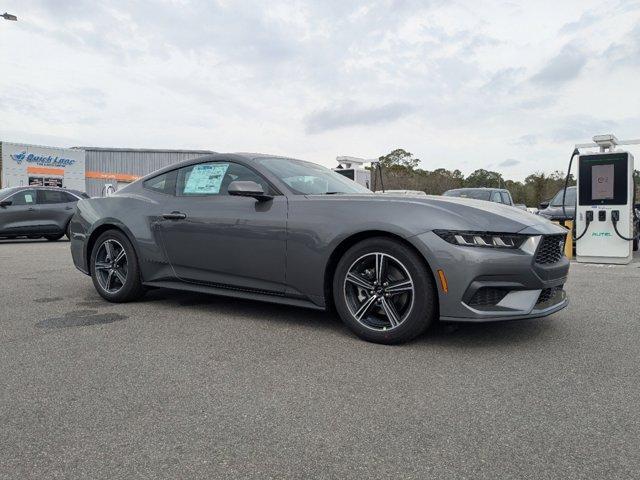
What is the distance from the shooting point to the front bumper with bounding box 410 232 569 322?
3424 mm

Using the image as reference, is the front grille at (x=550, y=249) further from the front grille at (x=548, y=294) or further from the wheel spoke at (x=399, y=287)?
the wheel spoke at (x=399, y=287)

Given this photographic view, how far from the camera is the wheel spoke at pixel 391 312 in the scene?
3627 millimetres

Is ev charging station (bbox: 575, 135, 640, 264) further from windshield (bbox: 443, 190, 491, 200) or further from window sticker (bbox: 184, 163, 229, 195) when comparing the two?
window sticker (bbox: 184, 163, 229, 195)

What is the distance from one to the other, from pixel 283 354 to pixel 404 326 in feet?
2.64

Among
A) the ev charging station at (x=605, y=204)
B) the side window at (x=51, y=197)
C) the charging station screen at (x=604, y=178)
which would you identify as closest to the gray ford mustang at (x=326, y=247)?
the ev charging station at (x=605, y=204)

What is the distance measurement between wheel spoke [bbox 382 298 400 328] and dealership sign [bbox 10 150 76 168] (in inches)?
1205

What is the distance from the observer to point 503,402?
8.80 ft

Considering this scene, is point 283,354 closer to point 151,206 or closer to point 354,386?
point 354,386

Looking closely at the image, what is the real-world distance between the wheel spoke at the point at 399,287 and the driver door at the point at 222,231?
883 mm

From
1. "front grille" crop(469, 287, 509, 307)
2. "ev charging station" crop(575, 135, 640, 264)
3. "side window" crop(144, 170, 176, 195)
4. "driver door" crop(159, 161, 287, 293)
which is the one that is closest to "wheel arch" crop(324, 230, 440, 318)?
"front grille" crop(469, 287, 509, 307)

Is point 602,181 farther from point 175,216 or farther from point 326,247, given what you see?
point 175,216

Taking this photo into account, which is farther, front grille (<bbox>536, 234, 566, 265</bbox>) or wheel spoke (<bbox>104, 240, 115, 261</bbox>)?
wheel spoke (<bbox>104, 240, 115, 261</bbox>)

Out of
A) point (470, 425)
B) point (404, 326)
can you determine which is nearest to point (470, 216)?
point (404, 326)

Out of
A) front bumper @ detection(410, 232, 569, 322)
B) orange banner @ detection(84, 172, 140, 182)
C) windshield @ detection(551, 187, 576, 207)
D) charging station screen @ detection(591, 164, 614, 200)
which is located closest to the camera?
front bumper @ detection(410, 232, 569, 322)
